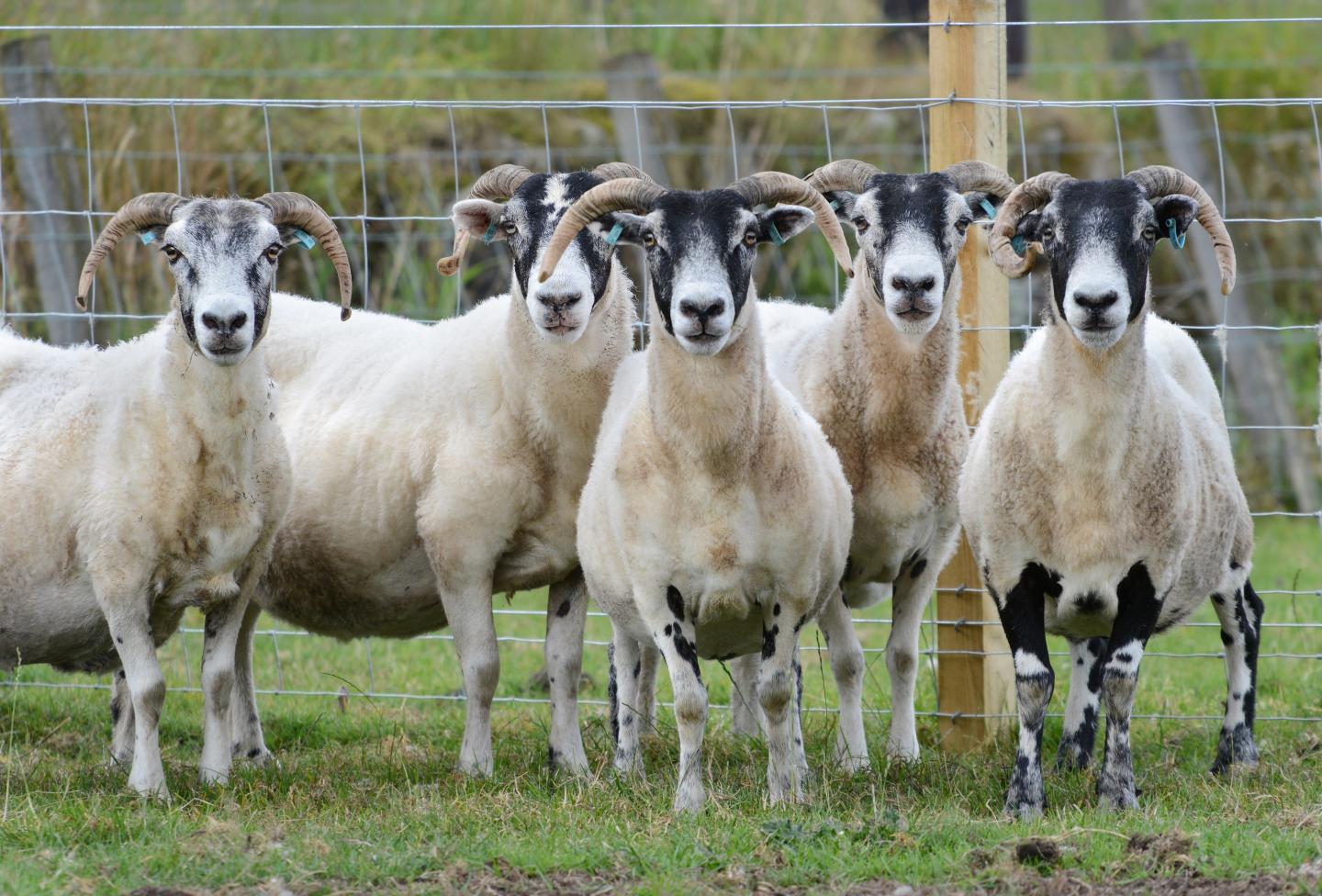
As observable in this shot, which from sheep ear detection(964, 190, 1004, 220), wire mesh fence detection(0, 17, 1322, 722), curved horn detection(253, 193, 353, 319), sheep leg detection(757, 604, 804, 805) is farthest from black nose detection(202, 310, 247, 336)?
sheep ear detection(964, 190, 1004, 220)

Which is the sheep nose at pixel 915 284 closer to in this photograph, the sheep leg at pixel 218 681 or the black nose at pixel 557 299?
the black nose at pixel 557 299

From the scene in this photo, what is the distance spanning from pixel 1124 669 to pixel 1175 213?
1566 mm

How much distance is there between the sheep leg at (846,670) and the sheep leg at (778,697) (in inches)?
30.5

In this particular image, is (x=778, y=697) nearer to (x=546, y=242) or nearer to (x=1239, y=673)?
(x=546, y=242)

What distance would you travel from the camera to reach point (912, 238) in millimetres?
6059

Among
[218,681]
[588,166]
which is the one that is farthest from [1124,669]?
[588,166]

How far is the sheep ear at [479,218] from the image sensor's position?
6691 millimetres

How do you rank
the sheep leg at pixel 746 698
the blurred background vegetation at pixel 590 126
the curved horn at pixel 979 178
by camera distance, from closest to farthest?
the curved horn at pixel 979 178, the sheep leg at pixel 746 698, the blurred background vegetation at pixel 590 126

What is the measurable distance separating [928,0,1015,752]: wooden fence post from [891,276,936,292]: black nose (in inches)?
32.6

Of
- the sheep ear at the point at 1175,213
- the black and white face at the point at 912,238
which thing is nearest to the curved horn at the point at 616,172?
the black and white face at the point at 912,238

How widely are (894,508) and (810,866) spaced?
6.56 ft

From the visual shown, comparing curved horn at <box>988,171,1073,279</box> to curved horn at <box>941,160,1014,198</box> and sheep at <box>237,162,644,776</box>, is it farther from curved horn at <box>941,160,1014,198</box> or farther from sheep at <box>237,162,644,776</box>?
sheep at <box>237,162,644,776</box>

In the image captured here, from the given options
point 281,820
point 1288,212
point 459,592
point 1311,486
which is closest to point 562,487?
point 459,592

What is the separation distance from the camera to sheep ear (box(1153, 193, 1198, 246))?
18.6 ft
